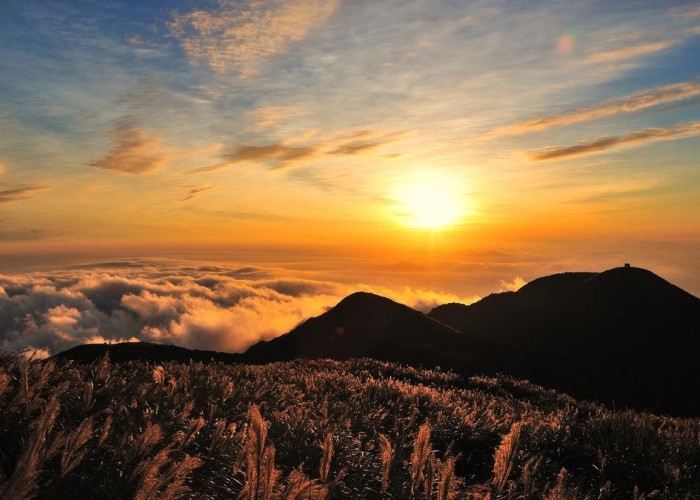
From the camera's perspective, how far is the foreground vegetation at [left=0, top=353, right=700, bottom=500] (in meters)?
2.41

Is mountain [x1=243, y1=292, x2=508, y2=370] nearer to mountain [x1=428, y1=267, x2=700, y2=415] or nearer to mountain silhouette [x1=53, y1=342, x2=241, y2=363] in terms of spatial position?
mountain [x1=428, y1=267, x2=700, y2=415]

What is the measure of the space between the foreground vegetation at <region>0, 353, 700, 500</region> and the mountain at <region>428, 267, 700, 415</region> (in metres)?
28.5

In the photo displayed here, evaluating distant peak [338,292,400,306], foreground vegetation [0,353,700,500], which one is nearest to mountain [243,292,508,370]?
distant peak [338,292,400,306]

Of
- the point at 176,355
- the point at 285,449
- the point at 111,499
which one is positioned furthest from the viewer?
the point at 176,355

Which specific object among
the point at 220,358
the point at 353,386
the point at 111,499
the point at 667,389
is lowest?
the point at 667,389

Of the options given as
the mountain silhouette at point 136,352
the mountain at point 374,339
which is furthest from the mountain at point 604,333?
the mountain silhouette at point 136,352

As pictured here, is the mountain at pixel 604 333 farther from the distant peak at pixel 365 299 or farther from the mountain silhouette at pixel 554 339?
the distant peak at pixel 365 299

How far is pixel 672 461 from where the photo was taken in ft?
18.5

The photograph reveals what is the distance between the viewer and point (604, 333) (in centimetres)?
5322

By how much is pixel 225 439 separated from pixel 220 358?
99.9ft

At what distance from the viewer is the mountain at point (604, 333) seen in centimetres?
4137

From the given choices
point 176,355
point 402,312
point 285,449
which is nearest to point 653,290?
point 402,312

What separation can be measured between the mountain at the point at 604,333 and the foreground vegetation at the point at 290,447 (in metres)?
28.5

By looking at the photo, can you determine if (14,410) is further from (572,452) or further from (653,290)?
(653,290)
